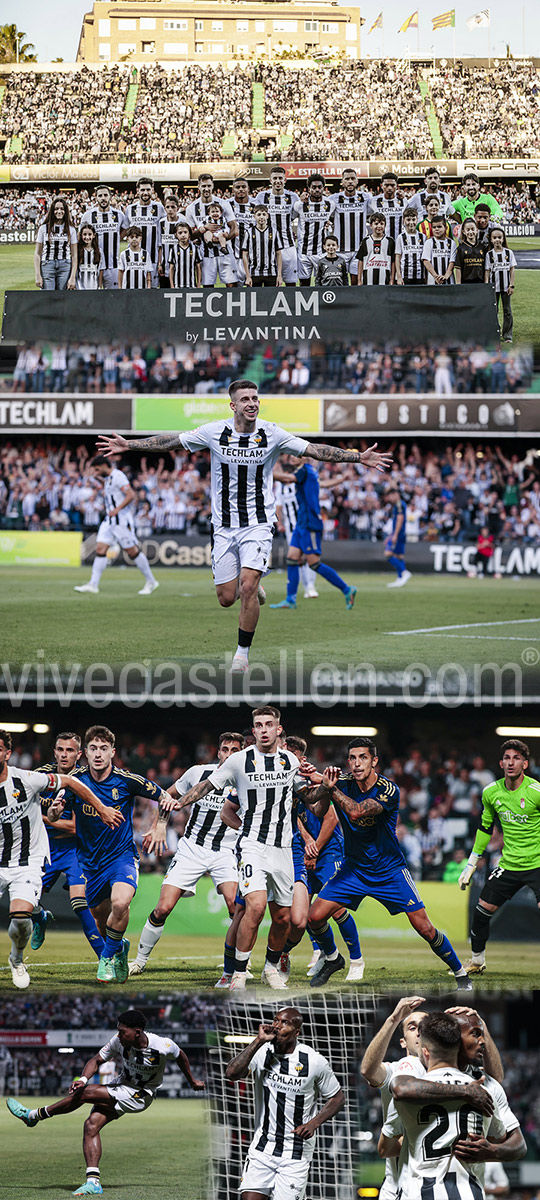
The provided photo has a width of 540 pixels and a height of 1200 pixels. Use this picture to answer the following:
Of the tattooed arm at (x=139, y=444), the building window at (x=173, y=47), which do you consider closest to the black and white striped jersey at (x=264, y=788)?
the tattooed arm at (x=139, y=444)

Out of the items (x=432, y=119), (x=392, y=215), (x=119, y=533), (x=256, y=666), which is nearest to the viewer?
(x=256, y=666)

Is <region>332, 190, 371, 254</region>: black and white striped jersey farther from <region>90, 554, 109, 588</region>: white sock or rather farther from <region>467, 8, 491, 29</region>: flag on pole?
<region>467, 8, 491, 29</region>: flag on pole

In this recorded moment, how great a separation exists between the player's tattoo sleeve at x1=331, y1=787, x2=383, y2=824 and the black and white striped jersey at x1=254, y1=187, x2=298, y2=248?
8.48 meters

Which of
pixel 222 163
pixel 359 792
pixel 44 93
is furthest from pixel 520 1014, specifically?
pixel 44 93

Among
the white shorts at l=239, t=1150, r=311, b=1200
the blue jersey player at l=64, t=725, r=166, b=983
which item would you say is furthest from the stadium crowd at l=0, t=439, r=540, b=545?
the white shorts at l=239, t=1150, r=311, b=1200

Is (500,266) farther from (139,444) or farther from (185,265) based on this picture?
(139,444)

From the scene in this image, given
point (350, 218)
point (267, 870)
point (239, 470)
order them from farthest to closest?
point (350, 218) → point (239, 470) → point (267, 870)

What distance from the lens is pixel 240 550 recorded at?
11.9 metres

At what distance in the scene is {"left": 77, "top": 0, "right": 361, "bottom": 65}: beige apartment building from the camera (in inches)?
2415

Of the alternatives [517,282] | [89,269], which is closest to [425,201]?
[517,282]

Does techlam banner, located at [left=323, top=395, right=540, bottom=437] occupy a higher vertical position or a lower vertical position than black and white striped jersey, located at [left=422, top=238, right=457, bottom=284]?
lower

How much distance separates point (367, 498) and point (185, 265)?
12.1ft

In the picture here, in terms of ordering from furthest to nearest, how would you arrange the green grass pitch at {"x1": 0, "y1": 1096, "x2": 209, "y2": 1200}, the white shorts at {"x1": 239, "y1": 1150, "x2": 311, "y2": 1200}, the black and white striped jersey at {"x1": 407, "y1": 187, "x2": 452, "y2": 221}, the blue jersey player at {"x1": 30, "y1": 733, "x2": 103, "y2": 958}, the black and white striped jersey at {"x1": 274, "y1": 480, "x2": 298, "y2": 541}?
1. the black and white striped jersey at {"x1": 407, "y1": 187, "x2": 452, "y2": 221}
2. the black and white striped jersey at {"x1": 274, "y1": 480, "x2": 298, "y2": 541}
3. the blue jersey player at {"x1": 30, "y1": 733, "x2": 103, "y2": 958}
4. the green grass pitch at {"x1": 0, "y1": 1096, "x2": 209, "y2": 1200}
5. the white shorts at {"x1": 239, "y1": 1150, "x2": 311, "y2": 1200}

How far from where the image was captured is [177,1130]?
45.4 feet
